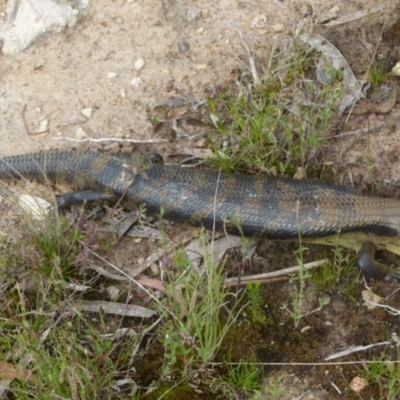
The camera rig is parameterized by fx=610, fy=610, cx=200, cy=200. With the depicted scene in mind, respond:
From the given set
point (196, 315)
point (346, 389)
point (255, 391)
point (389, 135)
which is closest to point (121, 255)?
point (196, 315)

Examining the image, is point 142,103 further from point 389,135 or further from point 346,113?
point 389,135

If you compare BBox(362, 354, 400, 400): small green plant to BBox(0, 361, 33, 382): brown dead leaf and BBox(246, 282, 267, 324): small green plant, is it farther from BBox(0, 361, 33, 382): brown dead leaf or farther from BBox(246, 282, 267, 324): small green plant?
BBox(0, 361, 33, 382): brown dead leaf

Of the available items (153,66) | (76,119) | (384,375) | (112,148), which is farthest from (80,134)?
(384,375)

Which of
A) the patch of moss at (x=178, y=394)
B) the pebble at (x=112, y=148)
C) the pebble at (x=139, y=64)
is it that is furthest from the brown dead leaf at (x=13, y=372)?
the pebble at (x=139, y=64)

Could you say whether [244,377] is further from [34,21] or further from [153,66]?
[34,21]

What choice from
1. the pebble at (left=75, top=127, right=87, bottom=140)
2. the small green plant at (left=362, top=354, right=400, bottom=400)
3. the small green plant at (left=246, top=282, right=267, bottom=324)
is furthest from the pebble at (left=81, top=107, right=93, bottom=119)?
the small green plant at (left=362, top=354, right=400, bottom=400)

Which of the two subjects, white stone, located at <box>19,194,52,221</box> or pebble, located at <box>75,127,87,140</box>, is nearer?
white stone, located at <box>19,194,52,221</box>
